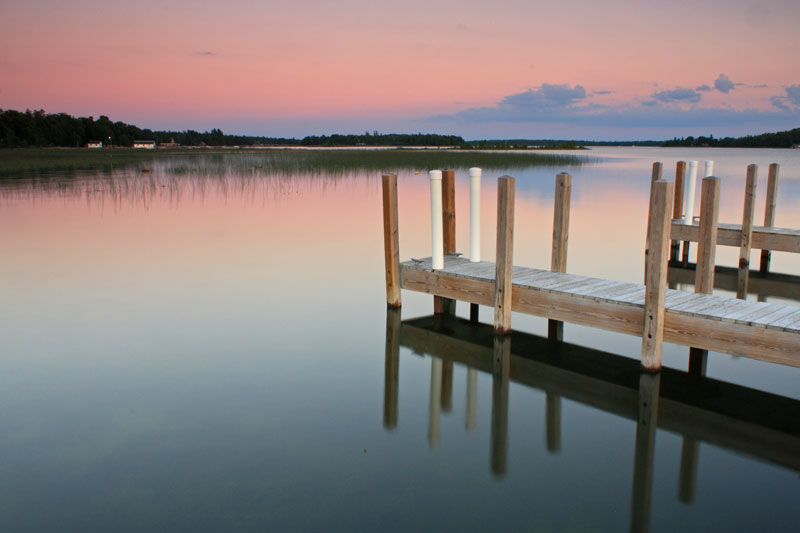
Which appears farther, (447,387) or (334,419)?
(447,387)

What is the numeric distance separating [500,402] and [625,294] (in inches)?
77.1

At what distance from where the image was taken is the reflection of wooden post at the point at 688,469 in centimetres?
492

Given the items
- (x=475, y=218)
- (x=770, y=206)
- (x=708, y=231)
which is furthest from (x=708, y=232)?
(x=770, y=206)

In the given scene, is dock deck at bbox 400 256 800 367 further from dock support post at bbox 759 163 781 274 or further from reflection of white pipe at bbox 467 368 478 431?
dock support post at bbox 759 163 781 274

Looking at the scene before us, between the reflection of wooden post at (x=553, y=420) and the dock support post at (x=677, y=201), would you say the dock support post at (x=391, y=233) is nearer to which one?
the reflection of wooden post at (x=553, y=420)

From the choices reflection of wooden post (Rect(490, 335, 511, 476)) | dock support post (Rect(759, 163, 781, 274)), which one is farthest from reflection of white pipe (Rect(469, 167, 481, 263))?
dock support post (Rect(759, 163, 781, 274))

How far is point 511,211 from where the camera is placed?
7898 mm

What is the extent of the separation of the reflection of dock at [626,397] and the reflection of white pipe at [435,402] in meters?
0.01

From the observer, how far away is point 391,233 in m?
9.07

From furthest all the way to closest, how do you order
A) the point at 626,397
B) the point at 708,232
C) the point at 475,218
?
the point at 475,218 < the point at 708,232 < the point at 626,397

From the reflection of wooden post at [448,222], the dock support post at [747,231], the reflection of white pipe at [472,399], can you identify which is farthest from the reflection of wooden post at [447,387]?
the dock support post at [747,231]

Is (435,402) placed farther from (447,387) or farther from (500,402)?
(500,402)

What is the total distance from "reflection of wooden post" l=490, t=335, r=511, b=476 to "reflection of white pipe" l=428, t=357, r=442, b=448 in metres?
0.53

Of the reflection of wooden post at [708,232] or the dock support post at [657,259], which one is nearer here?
the dock support post at [657,259]
